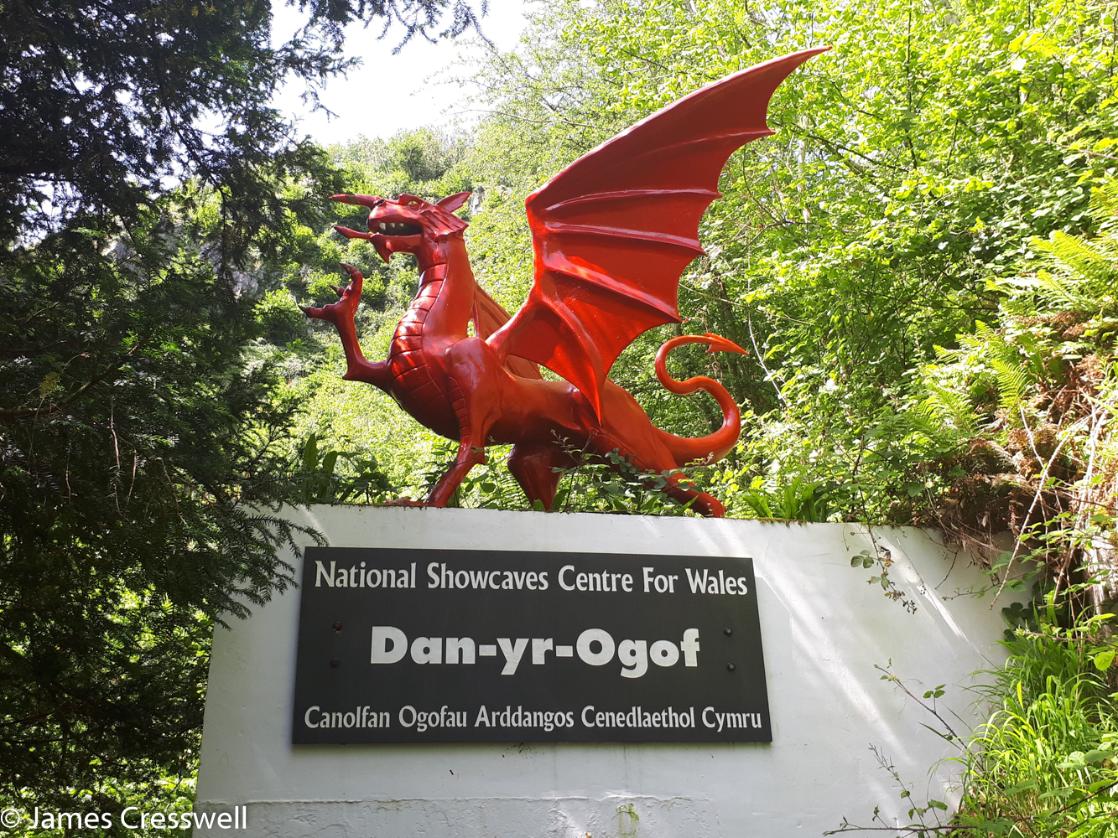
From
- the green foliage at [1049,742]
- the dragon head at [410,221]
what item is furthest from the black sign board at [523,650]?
the dragon head at [410,221]

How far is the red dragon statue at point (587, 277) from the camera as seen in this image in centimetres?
489

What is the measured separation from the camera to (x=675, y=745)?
4.10 meters

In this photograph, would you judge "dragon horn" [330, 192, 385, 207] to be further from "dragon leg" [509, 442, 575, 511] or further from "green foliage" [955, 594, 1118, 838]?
"green foliage" [955, 594, 1118, 838]

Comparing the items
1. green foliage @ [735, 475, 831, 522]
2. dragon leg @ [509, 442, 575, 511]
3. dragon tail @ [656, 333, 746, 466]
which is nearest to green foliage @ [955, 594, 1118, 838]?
green foliage @ [735, 475, 831, 522]

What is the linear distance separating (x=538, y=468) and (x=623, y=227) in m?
1.35

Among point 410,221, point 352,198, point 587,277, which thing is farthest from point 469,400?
point 352,198

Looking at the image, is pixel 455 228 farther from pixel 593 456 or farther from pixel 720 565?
pixel 720 565

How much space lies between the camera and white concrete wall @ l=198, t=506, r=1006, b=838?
3773 millimetres

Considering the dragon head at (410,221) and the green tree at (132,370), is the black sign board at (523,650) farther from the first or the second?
the dragon head at (410,221)

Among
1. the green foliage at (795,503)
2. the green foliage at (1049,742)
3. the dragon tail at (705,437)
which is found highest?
the dragon tail at (705,437)

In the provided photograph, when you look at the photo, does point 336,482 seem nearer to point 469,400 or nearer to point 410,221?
point 469,400

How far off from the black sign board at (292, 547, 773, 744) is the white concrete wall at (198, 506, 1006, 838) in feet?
0.25

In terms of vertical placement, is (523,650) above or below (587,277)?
below

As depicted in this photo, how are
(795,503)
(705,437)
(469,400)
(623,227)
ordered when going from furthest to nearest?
(705,437), (623,227), (795,503), (469,400)
